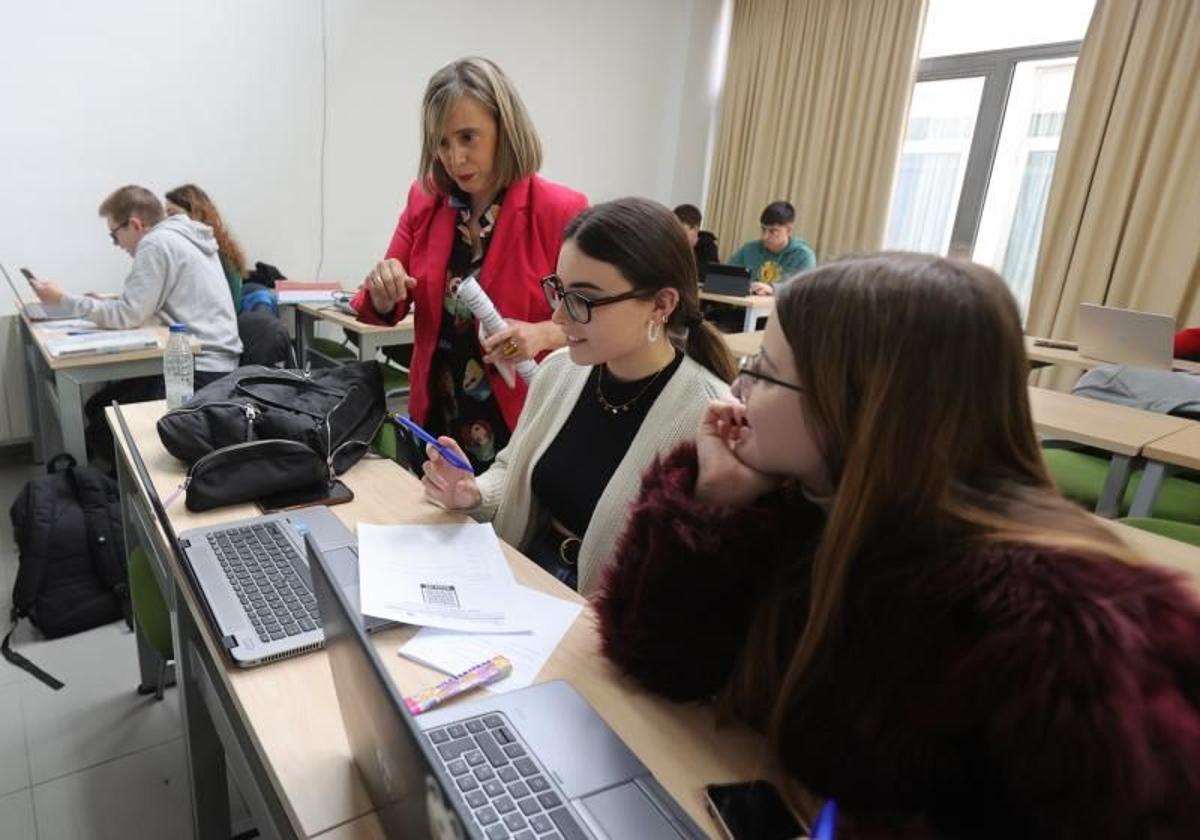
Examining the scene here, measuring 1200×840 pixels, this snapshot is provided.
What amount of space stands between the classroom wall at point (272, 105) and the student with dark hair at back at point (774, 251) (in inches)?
50.9

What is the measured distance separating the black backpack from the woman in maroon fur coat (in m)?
2.09

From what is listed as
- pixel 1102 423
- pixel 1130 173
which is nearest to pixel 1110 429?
pixel 1102 423

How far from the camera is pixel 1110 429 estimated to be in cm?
220

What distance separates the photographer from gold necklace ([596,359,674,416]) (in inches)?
51.5

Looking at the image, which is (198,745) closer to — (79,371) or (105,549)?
(105,549)

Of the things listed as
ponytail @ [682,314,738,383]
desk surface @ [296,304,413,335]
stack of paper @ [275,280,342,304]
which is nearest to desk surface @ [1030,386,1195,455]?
ponytail @ [682,314,738,383]

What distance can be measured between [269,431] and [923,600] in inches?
47.8

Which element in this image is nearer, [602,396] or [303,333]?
[602,396]

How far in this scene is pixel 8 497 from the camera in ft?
10.1

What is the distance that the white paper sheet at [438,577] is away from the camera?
3.11 feet

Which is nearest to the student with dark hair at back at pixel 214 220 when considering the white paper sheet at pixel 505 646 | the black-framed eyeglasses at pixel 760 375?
the white paper sheet at pixel 505 646

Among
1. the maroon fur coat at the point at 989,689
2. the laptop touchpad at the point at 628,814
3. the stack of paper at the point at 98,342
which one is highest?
the maroon fur coat at the point at 989,689

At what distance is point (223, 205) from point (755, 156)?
152 inches

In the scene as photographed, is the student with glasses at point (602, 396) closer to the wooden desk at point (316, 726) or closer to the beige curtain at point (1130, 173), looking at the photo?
the wooden desk at point (316, 726)
